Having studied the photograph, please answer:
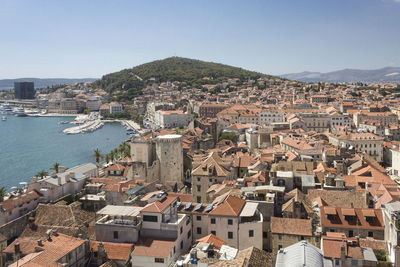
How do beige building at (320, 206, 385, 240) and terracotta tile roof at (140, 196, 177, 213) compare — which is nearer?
terracotta tile roof at (140, 196, 177, 213)

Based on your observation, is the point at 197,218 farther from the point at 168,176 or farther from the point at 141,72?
the point at 141,72

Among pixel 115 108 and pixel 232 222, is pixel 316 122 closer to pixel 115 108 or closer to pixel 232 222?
pixel 232 222

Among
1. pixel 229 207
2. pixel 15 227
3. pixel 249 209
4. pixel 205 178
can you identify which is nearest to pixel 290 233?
pixel 249 209

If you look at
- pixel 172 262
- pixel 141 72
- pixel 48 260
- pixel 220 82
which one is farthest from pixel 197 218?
pixel 141 72

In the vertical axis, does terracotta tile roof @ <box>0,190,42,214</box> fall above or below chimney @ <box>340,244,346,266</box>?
below

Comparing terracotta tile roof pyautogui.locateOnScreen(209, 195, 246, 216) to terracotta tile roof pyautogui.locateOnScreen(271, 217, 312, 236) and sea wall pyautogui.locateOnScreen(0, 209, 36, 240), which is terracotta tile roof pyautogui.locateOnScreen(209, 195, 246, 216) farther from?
sea wall pyautogui.locateOnScreen(0, 209, 36, 240)

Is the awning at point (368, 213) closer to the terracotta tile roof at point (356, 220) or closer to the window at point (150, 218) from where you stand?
the terracotta tile roof at point (356, 220)

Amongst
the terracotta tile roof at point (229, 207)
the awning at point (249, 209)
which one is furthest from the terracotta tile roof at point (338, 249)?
the terracotta tile roof at point (229, 207)

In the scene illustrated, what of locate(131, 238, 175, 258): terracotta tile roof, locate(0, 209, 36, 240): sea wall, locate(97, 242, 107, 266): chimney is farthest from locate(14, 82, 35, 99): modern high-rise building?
locate(131, 238, 175, 258): terracotta tile roof
